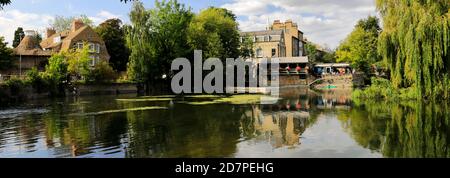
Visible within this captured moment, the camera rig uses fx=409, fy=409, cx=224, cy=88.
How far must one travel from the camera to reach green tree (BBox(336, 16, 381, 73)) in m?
62.7

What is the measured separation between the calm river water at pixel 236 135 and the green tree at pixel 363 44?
38739 mm

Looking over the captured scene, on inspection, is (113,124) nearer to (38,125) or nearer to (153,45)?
(38,125)

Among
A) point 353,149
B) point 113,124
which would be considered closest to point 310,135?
point 353,149

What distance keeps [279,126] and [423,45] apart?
538 inches

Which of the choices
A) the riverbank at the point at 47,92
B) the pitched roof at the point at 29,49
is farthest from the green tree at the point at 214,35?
the pitched roof at the point at 29,49

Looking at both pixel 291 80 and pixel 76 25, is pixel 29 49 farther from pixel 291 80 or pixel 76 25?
pixel 291 80

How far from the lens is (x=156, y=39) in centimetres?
6184

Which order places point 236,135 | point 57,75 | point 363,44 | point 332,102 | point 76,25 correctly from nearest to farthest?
point 236,135 < point 332,102 < point 57,75 < point 363,44 < point 76,25

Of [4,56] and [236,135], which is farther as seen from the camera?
[4,56]

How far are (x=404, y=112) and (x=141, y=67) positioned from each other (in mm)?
42183

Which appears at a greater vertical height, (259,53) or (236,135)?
(259,53)

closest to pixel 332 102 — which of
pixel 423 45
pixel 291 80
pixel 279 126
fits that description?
pixel 423 45

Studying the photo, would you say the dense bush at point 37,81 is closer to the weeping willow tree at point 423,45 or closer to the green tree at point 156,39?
the green tree at point 156,39

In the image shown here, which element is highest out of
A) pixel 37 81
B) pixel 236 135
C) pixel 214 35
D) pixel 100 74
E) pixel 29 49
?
pixel 214 35
